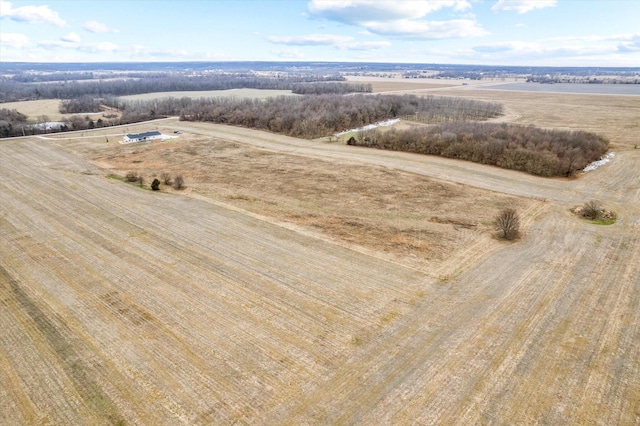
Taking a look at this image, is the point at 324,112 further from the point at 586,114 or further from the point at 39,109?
the point at 39,109

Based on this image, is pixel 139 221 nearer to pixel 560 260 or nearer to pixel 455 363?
pixel 455 363

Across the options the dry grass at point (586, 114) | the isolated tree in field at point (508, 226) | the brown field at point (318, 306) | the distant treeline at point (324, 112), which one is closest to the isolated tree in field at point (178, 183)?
the brown field at point (318, 306)

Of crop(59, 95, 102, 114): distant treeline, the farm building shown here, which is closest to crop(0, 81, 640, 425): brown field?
the farm building

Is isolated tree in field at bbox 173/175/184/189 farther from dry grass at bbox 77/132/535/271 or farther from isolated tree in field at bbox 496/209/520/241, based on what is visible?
isolated tree in field at bbox 496/209/520/241

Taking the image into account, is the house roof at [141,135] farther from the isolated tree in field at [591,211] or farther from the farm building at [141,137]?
the isolated tree in field at [591,211]

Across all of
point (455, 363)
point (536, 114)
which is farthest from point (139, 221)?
point (536, 114)

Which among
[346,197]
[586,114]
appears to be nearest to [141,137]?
[346,197]

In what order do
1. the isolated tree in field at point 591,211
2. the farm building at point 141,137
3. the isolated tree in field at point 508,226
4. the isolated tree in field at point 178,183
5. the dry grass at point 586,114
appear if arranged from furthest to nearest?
1. the farm building at point 141,137
2. the dry grass at point 586,114
3. the isolated tree in field at point 178,183
4. the isolated tree in field at point 591,211
5. the isolated tree in field at point 508,226
